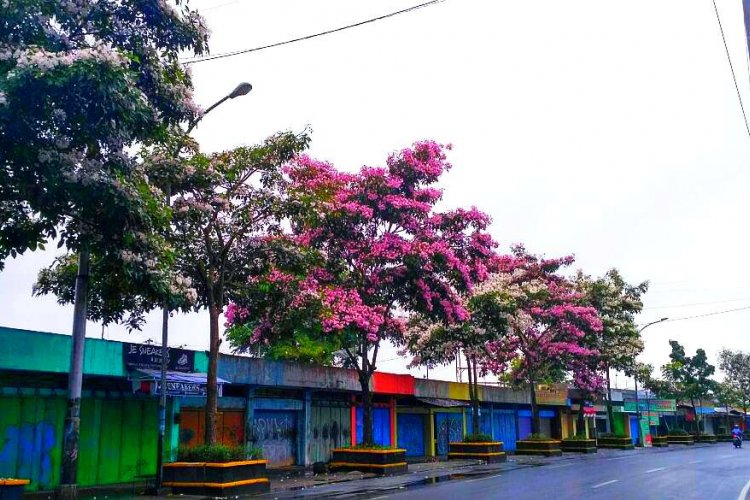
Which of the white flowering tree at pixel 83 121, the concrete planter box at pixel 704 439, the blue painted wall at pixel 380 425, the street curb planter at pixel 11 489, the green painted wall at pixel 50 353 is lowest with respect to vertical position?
the concrete planter box at pixel 704 439

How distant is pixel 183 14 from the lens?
13.0m

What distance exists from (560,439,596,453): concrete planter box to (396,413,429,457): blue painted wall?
10717mm

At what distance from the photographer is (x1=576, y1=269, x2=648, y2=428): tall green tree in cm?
4741

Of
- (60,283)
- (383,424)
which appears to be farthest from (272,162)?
(383,424)

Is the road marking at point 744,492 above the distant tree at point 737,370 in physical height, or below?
below

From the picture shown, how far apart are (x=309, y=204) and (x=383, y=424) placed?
2029 cm

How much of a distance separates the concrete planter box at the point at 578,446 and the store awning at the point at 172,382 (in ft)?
101

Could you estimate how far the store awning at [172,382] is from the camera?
67.9 ft

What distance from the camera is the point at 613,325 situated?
48000 millimetres

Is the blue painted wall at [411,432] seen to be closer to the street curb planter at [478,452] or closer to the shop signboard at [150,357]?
the street curb planter at [478,452]

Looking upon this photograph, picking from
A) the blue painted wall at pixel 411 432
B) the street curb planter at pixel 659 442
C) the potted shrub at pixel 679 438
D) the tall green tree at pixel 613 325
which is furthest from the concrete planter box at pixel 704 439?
the blue painted wall at pixel 411 432

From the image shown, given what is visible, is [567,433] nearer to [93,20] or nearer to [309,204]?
[309,204]

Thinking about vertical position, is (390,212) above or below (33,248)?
above

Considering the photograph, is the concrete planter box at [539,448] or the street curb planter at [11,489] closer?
the street curb planter at [11,489]
